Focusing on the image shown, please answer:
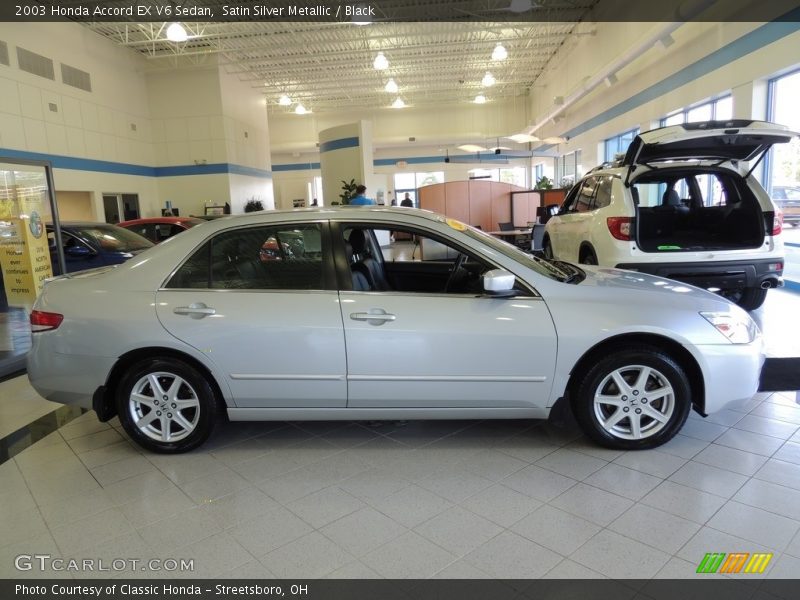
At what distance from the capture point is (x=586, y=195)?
6.43m

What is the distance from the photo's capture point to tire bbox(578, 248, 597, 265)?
18.9ft

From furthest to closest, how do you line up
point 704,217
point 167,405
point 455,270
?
point 704,217
point 455,270
point 167,405

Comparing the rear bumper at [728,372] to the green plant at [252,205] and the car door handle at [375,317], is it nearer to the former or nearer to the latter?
the car door handle at [375,317]

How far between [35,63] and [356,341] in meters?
14.4

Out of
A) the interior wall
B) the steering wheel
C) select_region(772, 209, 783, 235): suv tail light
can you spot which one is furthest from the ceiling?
the steering wheel

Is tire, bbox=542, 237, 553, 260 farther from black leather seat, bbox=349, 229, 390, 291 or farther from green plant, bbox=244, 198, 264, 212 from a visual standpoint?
green plant, bbox=244, 198, 264, 212

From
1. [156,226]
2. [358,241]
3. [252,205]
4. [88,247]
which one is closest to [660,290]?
[358,241]

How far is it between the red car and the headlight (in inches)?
353

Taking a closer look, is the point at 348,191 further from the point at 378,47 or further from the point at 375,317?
the point at 375,317

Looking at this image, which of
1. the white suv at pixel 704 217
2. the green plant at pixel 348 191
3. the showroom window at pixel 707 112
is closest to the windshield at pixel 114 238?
the white suv at pixel 704 217

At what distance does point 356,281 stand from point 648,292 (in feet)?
5.27

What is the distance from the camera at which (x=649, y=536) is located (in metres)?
2.15
